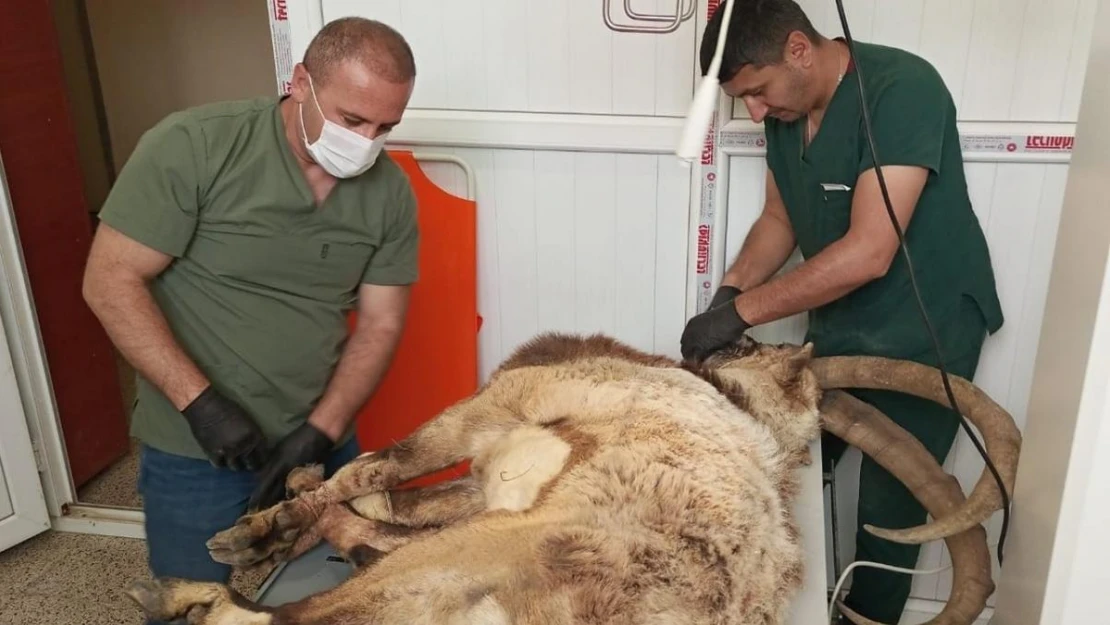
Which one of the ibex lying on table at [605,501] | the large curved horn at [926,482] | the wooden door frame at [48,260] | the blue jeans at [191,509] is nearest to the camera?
the ibex lying on table at [605,501]

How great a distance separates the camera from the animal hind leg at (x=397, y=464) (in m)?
1.62

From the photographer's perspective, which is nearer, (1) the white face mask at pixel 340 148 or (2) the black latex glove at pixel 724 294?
(1) the white face mask at pixel 340 148

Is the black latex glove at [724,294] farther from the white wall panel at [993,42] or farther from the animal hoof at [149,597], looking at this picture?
the animal hoof at [149,597]

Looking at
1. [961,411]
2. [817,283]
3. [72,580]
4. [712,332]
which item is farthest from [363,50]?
[72,580]

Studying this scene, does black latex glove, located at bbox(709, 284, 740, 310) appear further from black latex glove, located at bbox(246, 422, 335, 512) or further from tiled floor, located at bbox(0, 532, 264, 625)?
tiled floor, located at bbox(0, 532, 264, 625)

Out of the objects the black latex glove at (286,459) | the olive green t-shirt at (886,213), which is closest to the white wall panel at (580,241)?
the olive green t-shirt at (886,213)

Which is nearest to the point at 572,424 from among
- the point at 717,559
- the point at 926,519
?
the point at 717,559

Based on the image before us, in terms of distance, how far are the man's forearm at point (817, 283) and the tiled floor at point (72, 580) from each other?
5.49 feet

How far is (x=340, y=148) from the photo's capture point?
1.85m

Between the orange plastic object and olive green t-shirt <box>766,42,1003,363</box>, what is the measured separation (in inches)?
37.0

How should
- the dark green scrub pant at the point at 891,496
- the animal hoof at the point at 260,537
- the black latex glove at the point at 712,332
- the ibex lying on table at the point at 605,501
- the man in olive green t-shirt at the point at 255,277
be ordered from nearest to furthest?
1. the ibex lying on table at the point at 605,501
2. the animal hoof at the point at 260,537
3. the man in olive green t-shirt at the point at 255,277
4. the black latex glove at the point at 712,332
5. the dark green scrub pant at the point at 891,496

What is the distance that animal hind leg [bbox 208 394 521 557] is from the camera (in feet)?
5.30

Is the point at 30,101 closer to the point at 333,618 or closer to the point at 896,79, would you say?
the point at 333,618

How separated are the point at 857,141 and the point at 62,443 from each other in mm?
2713
